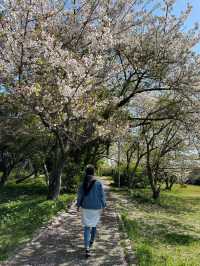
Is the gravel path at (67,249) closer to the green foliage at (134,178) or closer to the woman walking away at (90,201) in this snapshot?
the woman walking away at (90,201)

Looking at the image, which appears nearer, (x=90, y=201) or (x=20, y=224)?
(x=90, y=201)

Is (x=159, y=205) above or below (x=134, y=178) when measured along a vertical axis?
below

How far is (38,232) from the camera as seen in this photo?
9.92m

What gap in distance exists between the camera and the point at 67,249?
8.52 meters

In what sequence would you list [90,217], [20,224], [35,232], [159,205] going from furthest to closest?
[159,205] < [20,224] < [35,232] < [90,217]

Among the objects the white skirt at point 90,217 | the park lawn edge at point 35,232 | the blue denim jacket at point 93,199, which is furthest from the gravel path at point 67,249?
the blue denim jacket at point 93,199

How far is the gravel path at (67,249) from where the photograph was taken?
7488 millimetres

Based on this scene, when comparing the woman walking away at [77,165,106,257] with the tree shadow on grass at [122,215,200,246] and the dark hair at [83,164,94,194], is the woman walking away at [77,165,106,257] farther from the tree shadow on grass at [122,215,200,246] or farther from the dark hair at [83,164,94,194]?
the tree shadow on grass at [122,215,200,246]

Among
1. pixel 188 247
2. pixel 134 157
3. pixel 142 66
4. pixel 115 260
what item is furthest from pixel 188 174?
pixel 115 260

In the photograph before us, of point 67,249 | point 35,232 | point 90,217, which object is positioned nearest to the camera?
point 90,217

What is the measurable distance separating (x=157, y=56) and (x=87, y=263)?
362 inches

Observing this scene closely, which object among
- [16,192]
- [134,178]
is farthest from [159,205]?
[134,178]

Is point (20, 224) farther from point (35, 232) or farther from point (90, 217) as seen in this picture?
point (90, 217)

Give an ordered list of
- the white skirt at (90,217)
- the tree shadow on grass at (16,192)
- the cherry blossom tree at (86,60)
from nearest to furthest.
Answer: the white skirt at (90,217) < the cherry blossom tree at (86,60) < the tree shadow on grass at (16,192)
